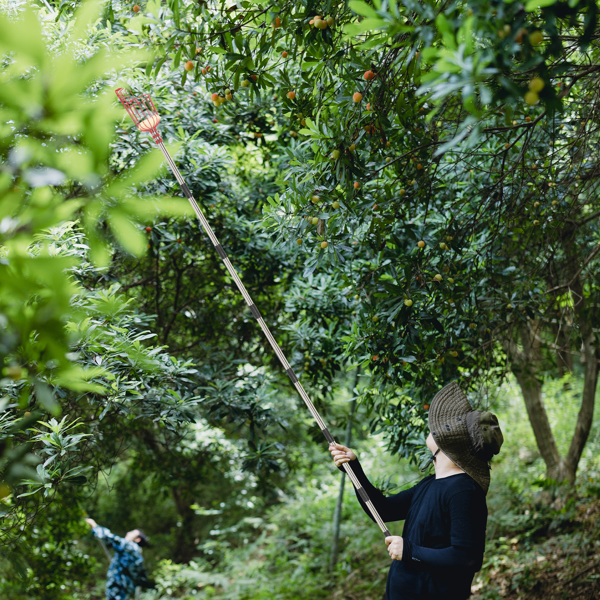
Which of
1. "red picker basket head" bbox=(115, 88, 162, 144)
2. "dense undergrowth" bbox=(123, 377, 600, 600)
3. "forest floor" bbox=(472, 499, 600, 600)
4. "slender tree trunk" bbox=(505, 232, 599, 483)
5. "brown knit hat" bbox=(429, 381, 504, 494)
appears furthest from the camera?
"slender tree trunk" bbox=(505, 232, 599, 483)

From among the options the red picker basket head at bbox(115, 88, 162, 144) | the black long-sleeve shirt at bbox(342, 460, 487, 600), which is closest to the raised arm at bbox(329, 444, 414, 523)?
the black long-sleeve shirt at bbox(342, 460, 487, 600)

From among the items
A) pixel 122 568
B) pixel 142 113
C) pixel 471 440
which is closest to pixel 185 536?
pixel 122 568

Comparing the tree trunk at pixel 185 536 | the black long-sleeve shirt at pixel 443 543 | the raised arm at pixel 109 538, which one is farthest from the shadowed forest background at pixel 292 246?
the tree trunk at pixel 185 536

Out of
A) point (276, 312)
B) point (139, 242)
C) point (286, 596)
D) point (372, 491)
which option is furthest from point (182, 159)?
point (286, 596)

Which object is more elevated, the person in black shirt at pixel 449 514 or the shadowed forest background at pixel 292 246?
the shadowed forest background at pixel 292 246

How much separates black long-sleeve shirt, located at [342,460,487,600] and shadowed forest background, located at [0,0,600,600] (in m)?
0.65

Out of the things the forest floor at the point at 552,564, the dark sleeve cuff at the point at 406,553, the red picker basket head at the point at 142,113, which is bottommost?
the dark sleeve cuff at the point at 406,553

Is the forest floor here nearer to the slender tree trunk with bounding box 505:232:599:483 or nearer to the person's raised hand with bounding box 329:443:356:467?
the slender tree trunk with bounding box 505:232:599:483

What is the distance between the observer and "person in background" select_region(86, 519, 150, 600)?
4254mm

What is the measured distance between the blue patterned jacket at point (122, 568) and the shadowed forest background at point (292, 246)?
39cm

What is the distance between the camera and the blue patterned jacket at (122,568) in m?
4.25

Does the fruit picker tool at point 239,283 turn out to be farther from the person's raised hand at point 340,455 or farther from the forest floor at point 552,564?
the forest floor at point 552,564

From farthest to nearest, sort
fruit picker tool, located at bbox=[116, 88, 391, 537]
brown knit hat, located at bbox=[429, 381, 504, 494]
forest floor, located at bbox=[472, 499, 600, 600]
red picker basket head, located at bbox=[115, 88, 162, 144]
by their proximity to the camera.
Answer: forest floor, located at bbox=[472, 499, 600, 600] < red picker basket head, located at bbox=[115, 88, 162, 144] < fruit picker tool, located at bbox=[116, 88, 391, 537] < brown knit hat, located at bbox=[429, 381, 504, 494]

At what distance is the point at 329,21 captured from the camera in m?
1.72
